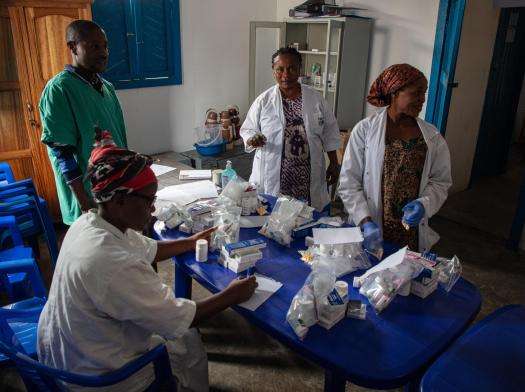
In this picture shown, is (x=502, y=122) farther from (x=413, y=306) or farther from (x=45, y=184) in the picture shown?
(x=45, y=184)

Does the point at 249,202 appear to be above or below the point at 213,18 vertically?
below

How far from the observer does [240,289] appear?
1.47 metres

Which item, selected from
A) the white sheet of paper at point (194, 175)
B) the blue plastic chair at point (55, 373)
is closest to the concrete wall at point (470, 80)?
the white sheet of paper at point (194, 175)

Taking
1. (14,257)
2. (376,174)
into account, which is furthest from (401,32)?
(14,257)

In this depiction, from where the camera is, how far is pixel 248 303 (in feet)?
4.82

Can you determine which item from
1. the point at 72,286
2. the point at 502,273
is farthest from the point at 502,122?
the point at 72,286

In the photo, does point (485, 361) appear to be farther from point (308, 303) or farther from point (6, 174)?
point (6, 174)

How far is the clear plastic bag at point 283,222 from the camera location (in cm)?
188

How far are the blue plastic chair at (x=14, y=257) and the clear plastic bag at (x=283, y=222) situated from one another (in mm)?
1333

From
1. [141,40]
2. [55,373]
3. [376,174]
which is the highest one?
[141,40]

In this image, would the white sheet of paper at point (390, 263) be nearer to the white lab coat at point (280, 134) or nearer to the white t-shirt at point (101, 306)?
the white t-shirt at point (101, 306)

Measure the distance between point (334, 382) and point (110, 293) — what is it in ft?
2.38

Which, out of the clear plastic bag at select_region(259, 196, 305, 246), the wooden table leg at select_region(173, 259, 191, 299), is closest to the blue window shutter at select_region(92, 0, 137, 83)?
the wooden table leg at select_region(173, 259, 191, 299)

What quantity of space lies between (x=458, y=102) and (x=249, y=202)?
2.91 m
